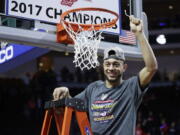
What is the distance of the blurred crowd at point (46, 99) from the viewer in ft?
40.4

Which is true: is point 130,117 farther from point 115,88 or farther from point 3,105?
point 3,105

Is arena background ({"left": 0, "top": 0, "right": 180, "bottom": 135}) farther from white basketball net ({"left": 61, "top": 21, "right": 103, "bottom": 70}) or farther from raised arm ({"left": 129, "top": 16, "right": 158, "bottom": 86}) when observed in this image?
raised arm ({"left": 129, "top": 16, "right": 158, "bottom": 86})

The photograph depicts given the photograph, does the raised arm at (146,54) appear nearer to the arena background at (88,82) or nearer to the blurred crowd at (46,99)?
the arena background at (88,82)

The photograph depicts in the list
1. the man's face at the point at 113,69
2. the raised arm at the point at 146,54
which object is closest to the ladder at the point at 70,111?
the man's face at the point at 113,69

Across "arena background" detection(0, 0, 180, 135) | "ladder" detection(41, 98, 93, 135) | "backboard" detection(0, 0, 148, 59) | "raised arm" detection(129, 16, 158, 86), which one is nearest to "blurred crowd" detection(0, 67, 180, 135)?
"arena background" detection(0, 0, 180, 135)

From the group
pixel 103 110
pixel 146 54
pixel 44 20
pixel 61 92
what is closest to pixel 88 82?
pixel 44 20

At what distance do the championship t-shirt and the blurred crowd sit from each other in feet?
26.9

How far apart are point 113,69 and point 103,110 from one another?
288 mm

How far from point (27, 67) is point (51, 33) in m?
11.6

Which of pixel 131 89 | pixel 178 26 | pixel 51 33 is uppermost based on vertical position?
pixel 178 26

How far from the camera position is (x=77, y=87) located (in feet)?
50.1

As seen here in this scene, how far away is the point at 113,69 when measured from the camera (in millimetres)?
2518

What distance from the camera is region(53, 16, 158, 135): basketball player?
7.80ft

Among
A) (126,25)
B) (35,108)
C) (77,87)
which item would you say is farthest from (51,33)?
(77,87)
